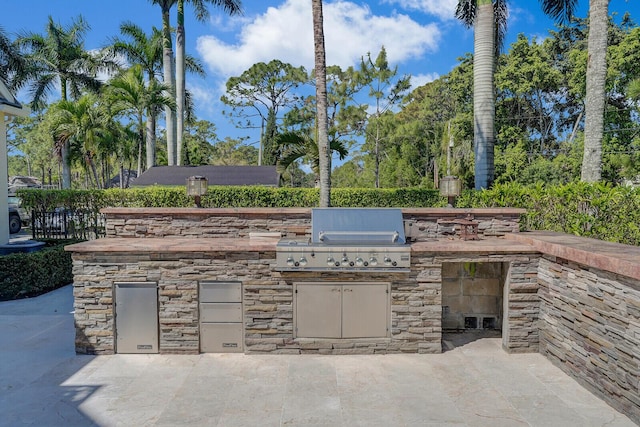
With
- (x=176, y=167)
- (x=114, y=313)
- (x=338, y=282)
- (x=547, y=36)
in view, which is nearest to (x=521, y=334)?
(x=338, y=282)

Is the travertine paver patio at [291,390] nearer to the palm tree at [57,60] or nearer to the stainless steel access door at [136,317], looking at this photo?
the stainless steel access door at [136,317]

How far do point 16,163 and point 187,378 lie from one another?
69452 mm

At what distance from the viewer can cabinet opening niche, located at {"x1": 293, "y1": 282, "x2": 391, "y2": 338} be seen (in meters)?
4.38

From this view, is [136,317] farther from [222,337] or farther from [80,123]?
[80,123]

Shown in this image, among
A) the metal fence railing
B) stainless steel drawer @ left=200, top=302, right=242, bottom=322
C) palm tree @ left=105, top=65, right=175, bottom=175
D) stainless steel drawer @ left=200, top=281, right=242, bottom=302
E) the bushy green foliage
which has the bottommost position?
stainless steel drawer @ left=200, top=302, right=242, bottom=322

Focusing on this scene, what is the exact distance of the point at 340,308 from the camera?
173 inches

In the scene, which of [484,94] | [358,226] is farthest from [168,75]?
[358,226]

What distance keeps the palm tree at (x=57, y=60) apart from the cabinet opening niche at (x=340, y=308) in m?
20.2

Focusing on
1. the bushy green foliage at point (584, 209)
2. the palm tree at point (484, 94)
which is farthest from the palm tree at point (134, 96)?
the bushy green foliage at point (584, 209)

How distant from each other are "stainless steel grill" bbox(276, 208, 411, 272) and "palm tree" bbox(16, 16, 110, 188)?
19.9 m

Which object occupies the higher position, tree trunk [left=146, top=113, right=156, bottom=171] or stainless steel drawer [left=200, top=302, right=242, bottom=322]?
tree trunk [left=146, top=113, right=156, bottom=171]

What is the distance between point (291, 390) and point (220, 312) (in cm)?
133

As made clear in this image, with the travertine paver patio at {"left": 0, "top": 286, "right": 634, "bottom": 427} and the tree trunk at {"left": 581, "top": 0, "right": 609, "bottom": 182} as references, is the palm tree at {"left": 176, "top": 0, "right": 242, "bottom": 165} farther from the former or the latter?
the tree trunk at {"left": 581, "top": 0, "right": 609, "bottom": 182}

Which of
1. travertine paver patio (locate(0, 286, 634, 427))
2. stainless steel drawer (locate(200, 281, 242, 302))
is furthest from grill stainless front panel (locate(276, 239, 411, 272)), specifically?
travertine paver patio (locate(0, 286, 634, 427))
